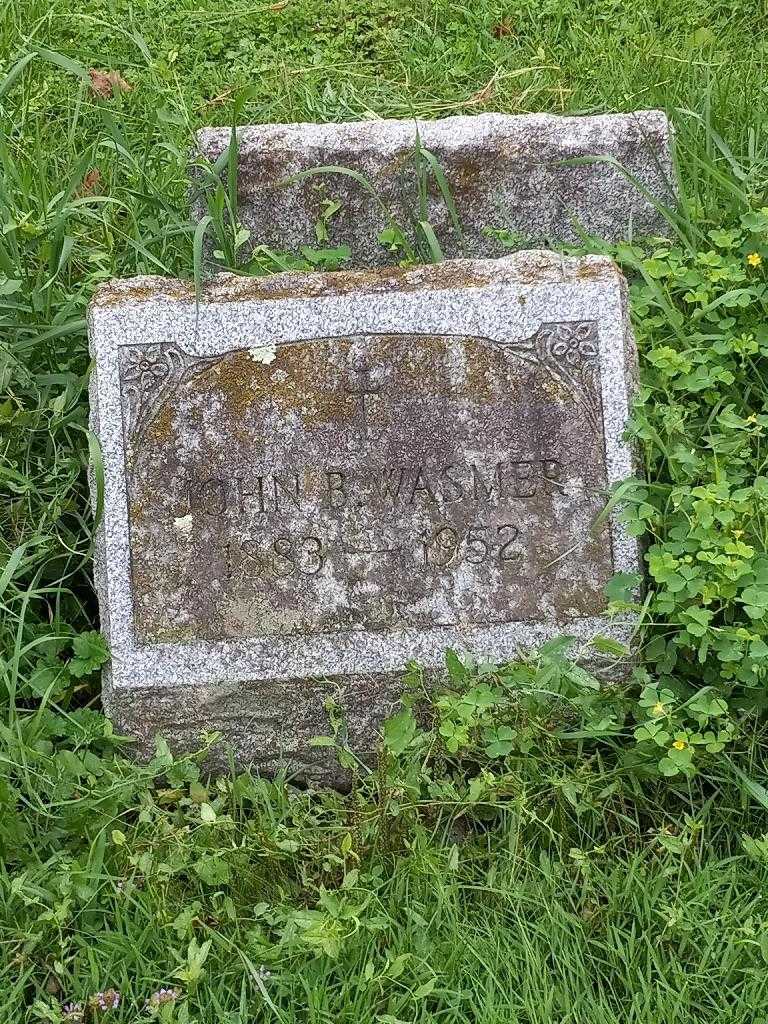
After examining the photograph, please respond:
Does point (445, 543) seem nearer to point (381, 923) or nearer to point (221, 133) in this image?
point (381, 923)

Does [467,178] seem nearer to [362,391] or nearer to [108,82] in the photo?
[362,391]

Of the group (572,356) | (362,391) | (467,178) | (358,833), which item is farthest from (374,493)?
(467,178)

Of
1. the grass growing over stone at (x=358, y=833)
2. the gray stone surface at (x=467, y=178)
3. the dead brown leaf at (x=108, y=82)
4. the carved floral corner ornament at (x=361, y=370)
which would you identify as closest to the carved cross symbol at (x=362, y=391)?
the carved floral corner ornament at (x=361, y=370)

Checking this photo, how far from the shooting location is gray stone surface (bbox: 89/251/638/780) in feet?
9.23

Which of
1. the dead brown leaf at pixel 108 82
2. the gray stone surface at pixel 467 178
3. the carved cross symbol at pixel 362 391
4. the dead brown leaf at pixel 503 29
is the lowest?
the carved cross symbol at pixel 362 391

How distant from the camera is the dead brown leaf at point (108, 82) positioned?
14.0 ft

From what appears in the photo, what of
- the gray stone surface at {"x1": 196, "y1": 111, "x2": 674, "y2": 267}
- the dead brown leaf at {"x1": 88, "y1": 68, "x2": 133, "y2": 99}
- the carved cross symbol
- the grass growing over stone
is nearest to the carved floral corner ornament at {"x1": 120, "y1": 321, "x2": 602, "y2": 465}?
the carved cross symbol

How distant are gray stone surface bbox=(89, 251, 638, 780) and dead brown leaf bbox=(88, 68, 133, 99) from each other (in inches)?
69.4

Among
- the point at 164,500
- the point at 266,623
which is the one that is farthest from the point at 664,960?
the point at 164,500

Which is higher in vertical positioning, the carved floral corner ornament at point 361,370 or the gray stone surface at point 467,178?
the gray stone surface at point 467,178

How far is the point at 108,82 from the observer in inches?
170

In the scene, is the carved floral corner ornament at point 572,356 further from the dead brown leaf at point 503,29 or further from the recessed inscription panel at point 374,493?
the dead brown leaf at point 503,29

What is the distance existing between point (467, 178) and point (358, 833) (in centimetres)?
202

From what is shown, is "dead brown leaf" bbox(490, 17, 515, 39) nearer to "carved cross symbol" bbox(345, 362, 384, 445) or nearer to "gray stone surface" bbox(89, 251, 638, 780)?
"gray stone surface" bbox(89, 251, 638, 780)
